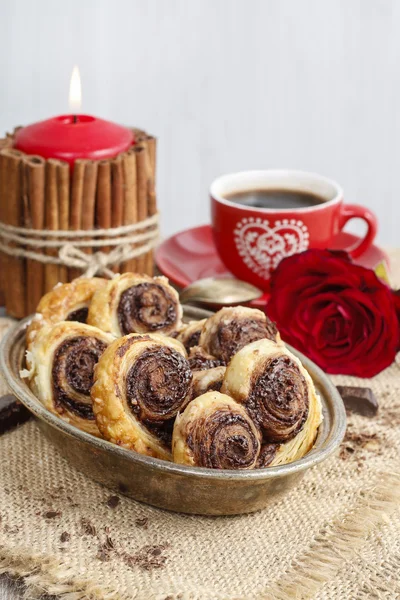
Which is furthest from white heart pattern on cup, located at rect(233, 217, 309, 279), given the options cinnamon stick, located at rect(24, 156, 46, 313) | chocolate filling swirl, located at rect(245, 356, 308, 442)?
chocolate filling swirl, located at rect(245, 356, 308, 442)

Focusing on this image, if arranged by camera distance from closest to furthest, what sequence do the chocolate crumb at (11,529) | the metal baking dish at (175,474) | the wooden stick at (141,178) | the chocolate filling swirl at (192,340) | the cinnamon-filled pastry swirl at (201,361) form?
the metal baking dish at (175,474) < the chocolate crumb at (11,529) < the cinnamon-filled pastry swirl at (201,361) < the chocolate filling swirl at (192,340) < the wooden stick at (141,178)

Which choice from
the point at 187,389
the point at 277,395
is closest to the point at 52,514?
the point at 187,389

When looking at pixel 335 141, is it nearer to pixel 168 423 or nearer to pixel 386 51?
pixel 386 51

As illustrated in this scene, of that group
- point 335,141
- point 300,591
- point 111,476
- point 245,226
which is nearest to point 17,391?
point 111,476

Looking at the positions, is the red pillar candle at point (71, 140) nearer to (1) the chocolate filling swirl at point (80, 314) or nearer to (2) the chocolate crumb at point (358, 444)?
(1) the chocolate filling swirl at point (80, 314)

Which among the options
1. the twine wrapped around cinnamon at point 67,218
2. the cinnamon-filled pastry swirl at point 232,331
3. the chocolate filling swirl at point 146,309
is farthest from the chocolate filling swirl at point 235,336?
the twine wrapped around cinnamon at point 67,218

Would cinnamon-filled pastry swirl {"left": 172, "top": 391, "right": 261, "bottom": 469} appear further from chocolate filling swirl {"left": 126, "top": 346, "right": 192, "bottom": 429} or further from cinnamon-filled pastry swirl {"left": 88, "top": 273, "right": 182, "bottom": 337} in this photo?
cinnamon-filled pastry swirl {"left": 88, "top": 273, "right": 182, "bottom": 337}

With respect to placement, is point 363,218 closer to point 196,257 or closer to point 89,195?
point 196,257
